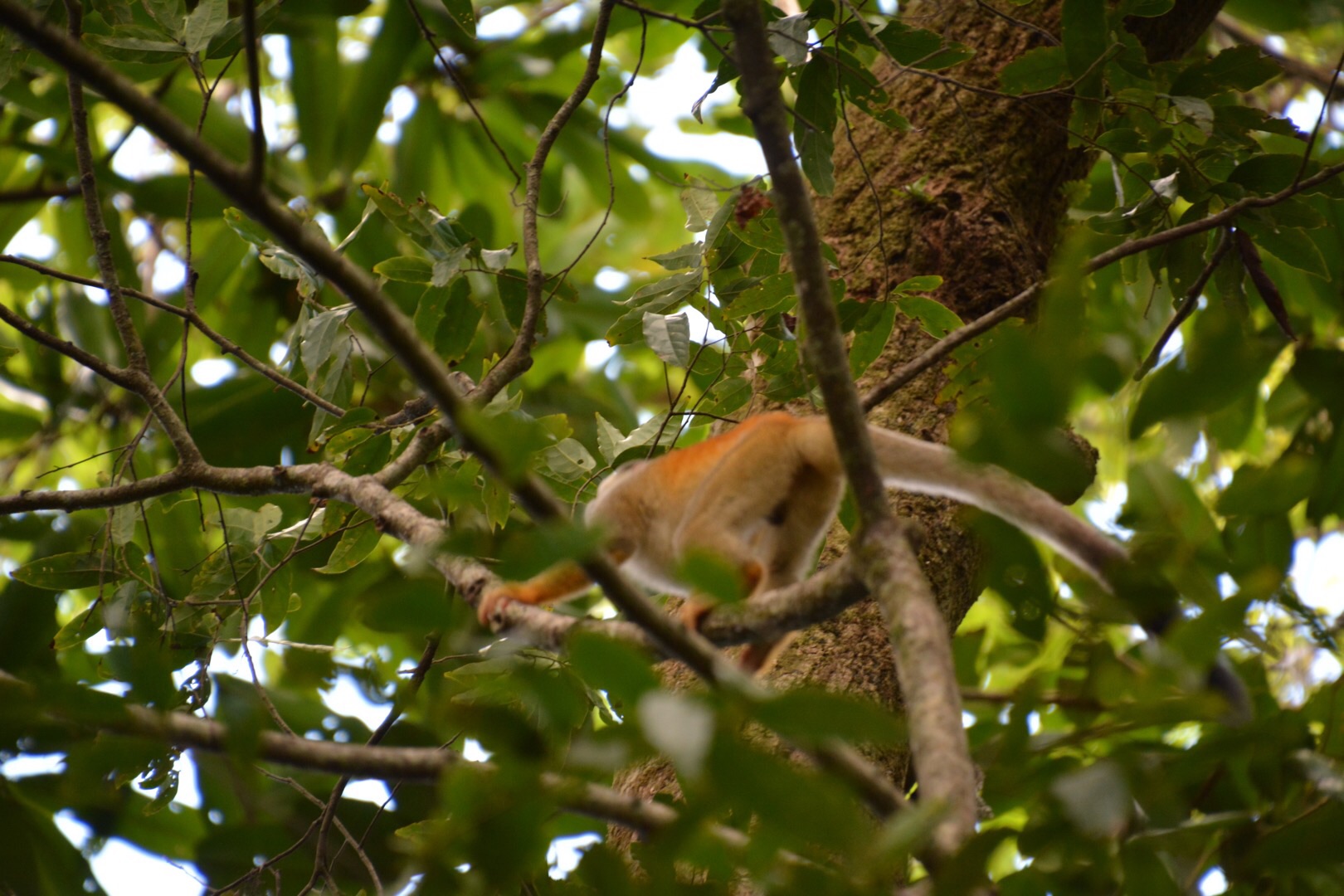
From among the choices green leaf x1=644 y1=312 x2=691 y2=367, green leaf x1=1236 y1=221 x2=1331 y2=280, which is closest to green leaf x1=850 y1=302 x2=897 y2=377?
green leaf x1=644 y1=312 x2=691 y2=367

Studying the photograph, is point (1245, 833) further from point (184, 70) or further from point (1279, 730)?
point (184, 70)

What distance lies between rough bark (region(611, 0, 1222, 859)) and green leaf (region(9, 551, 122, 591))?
190 cm

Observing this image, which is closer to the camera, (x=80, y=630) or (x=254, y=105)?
(x=254, y=105)

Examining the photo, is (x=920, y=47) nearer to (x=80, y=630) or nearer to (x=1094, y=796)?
(x=1094, y=796)

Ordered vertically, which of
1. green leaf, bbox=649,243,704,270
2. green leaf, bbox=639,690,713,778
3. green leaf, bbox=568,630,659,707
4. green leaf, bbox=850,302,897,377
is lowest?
green leaf, bbox=639,690,713,778

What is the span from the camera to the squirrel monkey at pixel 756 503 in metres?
2.72

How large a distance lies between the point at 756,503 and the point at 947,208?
1692mm

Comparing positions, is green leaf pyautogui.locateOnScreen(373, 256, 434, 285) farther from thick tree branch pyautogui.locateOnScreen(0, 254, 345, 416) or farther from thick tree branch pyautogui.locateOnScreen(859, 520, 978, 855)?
thick tree branch pyautogui.locateOnScreen(859, 520, 978, 855)

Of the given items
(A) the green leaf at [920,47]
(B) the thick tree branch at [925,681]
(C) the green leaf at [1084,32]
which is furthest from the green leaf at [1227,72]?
(B) the thick tree branch at [925,681]

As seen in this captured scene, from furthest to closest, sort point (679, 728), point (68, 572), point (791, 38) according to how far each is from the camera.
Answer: point (68, 572), point (791, 38), point (679, 728)

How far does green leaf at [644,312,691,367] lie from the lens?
3.14 m

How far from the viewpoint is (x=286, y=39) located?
664cm

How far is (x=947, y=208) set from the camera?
401 cm

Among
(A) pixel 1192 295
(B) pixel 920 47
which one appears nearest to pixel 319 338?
(B) pixel 920 47
